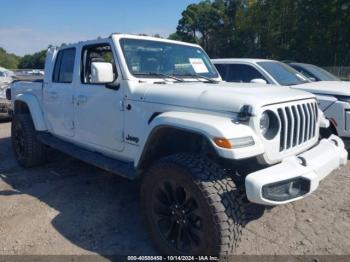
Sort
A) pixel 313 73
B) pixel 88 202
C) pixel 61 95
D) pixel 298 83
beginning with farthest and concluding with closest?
pixel 313 73 → pixel 298 83 → pixel 61 95 → pixel 88 202

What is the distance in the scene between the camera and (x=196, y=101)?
10.5 feet

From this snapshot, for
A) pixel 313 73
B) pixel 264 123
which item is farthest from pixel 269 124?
pixel 313 73

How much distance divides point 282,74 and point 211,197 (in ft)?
17.2

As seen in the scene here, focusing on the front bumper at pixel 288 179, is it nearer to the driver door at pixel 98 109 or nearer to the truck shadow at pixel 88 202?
the truck shadow at pixel 88 202

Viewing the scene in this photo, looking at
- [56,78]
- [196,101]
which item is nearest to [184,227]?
[196,101]

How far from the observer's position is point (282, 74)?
7375 mm

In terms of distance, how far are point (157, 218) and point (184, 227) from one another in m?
0.31

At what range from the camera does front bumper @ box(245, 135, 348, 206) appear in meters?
2.70

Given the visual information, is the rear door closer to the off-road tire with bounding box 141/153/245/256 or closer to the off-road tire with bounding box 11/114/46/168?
the off-road tire with bounding box 11/114/46/168

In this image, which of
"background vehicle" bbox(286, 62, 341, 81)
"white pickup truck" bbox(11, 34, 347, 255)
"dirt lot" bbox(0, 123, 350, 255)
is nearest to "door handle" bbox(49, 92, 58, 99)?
"white pickup truck" bbox(11, 34, 347, 255)

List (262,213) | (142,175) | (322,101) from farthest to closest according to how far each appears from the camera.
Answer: (322,101)
(262,213)
(142,175)

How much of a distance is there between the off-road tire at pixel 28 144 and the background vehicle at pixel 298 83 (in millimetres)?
3605

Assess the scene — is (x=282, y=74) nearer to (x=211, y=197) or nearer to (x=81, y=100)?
(x=81, y=100)

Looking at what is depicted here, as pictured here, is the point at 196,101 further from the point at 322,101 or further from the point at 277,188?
the point at 322,101
